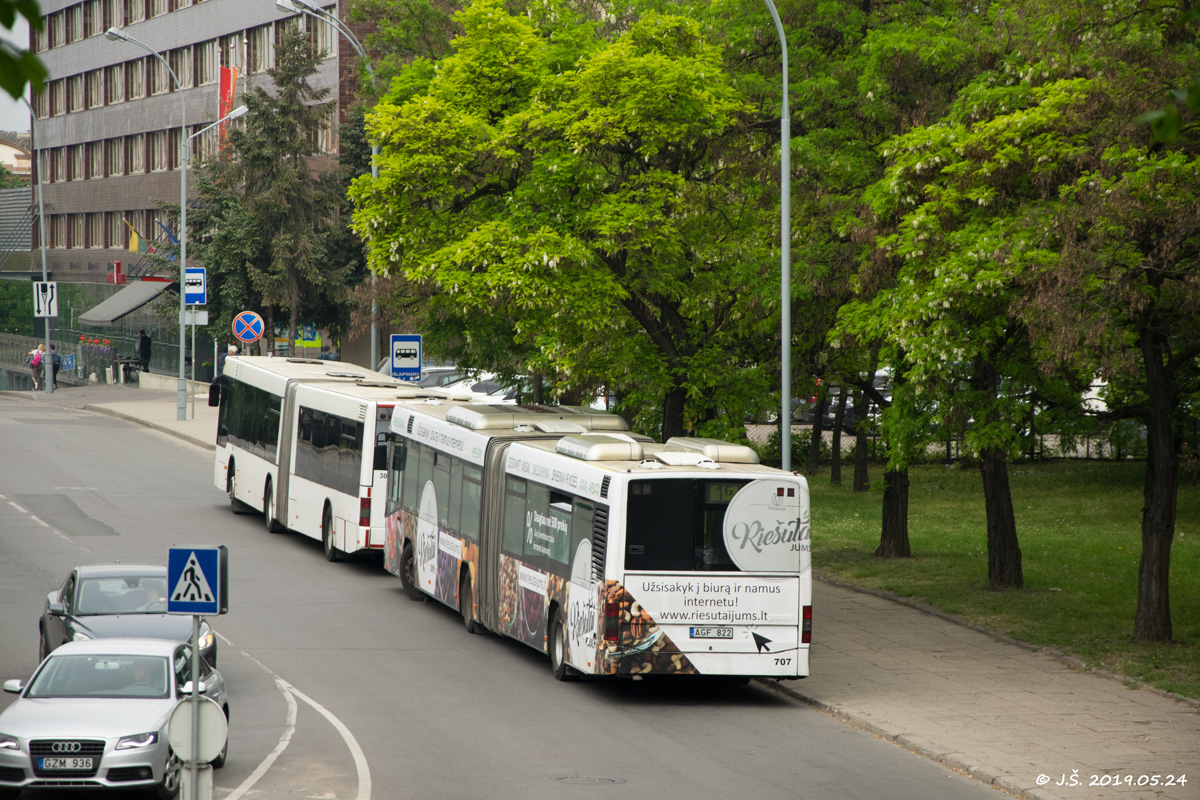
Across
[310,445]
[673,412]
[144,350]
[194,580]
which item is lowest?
[194,580]

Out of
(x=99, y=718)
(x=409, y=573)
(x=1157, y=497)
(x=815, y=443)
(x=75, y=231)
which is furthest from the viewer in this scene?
(x=75, y=231)

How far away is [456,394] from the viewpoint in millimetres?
25016

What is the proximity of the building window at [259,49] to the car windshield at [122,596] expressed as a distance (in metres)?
52.6

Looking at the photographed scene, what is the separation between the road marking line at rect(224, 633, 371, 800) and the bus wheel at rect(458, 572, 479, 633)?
329 cm

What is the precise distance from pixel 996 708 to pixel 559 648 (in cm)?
484

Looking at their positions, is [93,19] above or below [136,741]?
above

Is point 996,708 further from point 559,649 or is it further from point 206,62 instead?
point 206,62

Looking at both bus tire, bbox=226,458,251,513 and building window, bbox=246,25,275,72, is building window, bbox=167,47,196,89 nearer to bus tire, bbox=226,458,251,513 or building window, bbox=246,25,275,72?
building window, bbox=246,25,275,72

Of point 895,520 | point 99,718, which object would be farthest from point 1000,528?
point 99,718

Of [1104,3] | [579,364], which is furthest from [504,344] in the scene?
[1104,3]

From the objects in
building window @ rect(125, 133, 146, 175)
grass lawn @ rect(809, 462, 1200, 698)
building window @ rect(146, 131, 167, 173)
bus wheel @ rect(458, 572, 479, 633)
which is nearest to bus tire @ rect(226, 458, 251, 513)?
bus wheel @ rect(458, 572, 479, 633)

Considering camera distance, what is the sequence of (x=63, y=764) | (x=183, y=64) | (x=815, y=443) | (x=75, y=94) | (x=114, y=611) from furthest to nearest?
(x=75, y=94), (x=183, y=64), (x=815, y=443), (x=114, y=611), (x=63, y=764)

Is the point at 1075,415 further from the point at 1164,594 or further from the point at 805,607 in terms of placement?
the point at 805,607

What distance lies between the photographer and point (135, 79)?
7869cm
